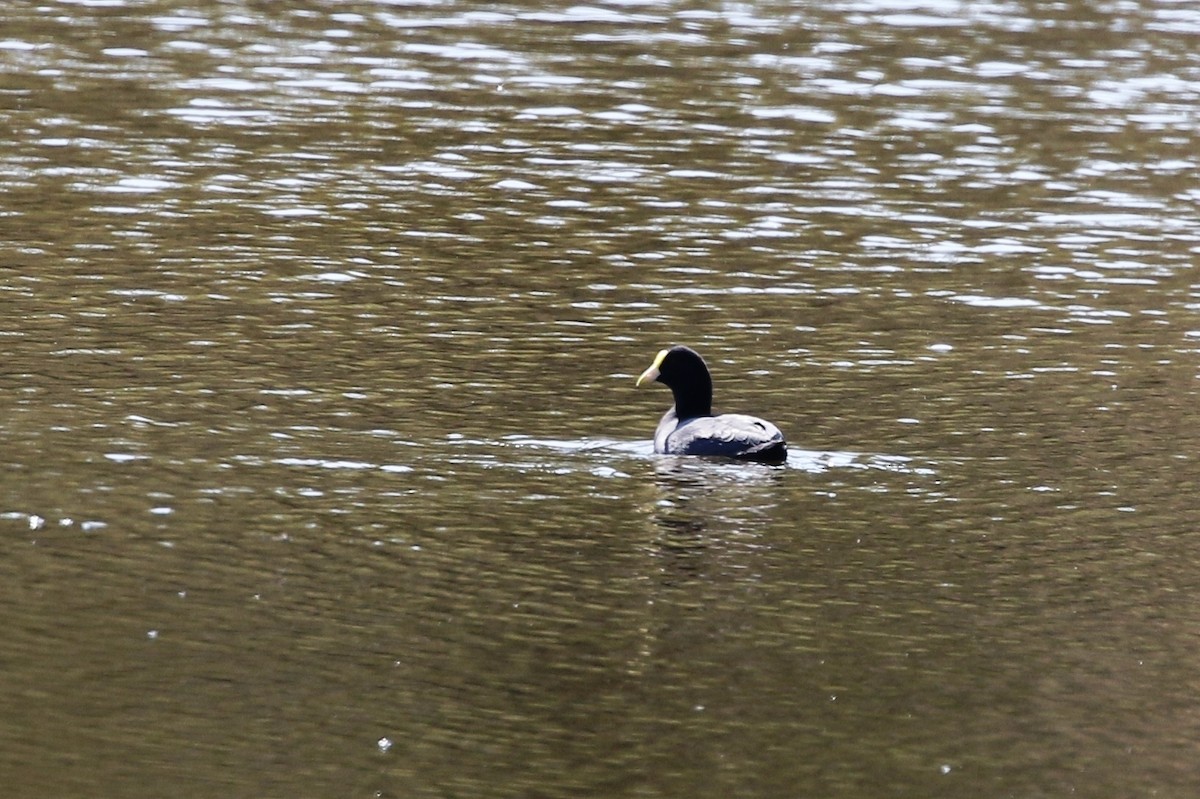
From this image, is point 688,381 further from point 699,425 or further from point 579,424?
point 579,424

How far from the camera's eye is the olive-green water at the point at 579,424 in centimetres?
1233

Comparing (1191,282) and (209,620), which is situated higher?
(209,620)

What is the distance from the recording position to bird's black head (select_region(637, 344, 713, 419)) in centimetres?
1853

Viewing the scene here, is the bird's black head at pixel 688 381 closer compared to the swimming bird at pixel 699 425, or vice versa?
the swimming bird at pixel 699 425

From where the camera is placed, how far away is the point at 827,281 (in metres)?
24.5

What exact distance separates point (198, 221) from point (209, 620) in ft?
41.3

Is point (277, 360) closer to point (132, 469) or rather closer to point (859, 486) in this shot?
point (132, 469)

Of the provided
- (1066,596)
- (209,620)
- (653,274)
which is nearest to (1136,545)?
(1066,596)

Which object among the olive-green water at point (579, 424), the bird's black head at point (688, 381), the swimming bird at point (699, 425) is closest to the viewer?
the olive-green water at point (579, 424)

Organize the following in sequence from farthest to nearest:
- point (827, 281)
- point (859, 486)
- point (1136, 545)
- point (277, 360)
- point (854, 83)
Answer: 1. point (854, 83)
2. point (827, 281)
3. point (277, 360)
4. point (859, 486)
5. point (1136, 545)

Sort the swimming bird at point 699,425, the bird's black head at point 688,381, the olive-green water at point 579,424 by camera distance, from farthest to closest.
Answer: the bird's black head at point 688,381
the swimming bird at point 699,425
the olive-green water at point 579,424

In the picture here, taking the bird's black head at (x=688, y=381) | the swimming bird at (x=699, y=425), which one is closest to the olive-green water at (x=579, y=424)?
the swimming bird at (x=699, y=425)

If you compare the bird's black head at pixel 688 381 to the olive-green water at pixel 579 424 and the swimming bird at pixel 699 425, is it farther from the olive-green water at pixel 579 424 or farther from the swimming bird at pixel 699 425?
the olive-green water at pixel 579 424

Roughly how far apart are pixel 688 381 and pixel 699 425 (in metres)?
0.67
